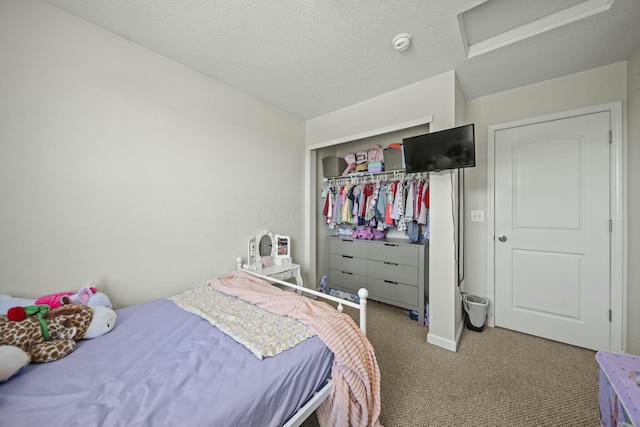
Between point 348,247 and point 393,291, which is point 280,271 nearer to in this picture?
point 348,247

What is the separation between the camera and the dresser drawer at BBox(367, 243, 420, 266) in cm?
245

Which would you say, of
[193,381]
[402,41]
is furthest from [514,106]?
[193,381]

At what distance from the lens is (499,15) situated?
1535mm

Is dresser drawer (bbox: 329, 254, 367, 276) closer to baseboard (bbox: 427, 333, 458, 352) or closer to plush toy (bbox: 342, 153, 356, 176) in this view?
baseboard (bbox: 427, 333, 458, 352)

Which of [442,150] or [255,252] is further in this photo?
[255,252]

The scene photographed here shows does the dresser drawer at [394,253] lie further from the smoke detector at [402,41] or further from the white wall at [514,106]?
the smoke detector at [402,41]

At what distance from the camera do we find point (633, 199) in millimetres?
1757

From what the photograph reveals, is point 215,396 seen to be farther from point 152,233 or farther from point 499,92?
point 499,92

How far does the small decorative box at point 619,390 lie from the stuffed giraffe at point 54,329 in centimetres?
237

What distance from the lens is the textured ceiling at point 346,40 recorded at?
1.39 meters

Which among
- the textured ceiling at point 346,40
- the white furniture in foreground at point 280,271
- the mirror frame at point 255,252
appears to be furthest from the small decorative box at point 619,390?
the mirror frame at point 255,252

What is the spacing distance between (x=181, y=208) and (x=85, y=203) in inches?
22.3

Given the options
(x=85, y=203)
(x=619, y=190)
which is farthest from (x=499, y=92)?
(x=85, y=203)

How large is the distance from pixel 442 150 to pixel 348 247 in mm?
1542
